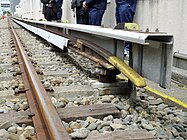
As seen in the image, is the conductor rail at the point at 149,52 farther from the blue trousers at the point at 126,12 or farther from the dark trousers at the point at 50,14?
the dark trousers at the point at 50,14

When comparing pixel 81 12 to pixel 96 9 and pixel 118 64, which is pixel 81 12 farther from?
pixel 118 64

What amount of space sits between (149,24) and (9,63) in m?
2.76

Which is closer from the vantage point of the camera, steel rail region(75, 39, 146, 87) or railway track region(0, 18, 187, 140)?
railway track region(0, 18, 187, 140)

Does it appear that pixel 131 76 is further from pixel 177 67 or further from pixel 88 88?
pixel 177 67

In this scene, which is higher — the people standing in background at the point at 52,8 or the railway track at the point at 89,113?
the people standing in background at the point at 52,8

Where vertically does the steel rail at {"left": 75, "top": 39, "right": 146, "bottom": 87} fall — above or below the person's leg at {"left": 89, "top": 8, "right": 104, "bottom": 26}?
below

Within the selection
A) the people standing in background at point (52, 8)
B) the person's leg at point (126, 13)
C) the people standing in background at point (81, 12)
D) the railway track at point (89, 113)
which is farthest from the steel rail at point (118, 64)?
the people standing in background at point (52, 8)

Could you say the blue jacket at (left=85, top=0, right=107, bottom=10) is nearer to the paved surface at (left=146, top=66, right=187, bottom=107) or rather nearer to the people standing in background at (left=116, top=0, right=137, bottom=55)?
the people standing in background at (left=116, top=0, right=137, bottom=55)

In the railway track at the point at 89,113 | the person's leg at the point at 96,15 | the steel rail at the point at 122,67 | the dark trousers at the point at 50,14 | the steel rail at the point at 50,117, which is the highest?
the dark trousers at the point at 50,14

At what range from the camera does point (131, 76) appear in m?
2.77

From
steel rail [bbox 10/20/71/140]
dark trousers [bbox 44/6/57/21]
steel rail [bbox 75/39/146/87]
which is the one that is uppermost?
dark trousers [bbox 44/6/57/21]

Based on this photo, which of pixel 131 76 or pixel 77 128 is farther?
pixel 131 76

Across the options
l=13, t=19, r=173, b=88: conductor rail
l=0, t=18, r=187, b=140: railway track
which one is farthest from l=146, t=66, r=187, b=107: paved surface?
l=13, t=19, r=173, b=88: conductor rail

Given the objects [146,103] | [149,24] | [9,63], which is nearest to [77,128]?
[146,103]
